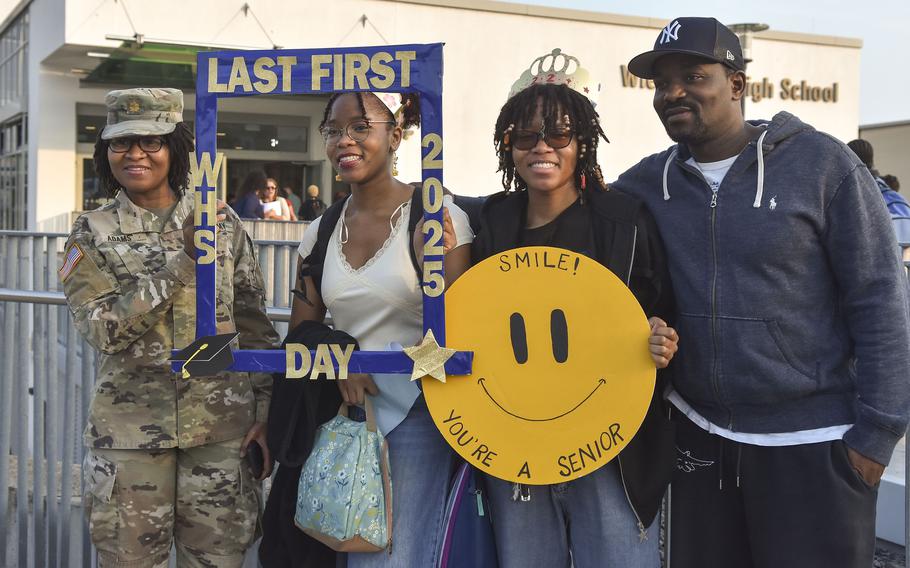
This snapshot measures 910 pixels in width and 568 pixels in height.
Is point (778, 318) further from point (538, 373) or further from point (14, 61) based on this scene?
point (14, 61)

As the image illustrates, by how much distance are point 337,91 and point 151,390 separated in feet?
3.63

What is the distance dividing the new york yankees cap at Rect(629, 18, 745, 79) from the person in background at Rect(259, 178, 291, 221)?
10.0 m

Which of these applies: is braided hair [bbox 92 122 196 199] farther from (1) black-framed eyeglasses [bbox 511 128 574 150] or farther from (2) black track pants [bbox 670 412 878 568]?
(2) black track pants [bbox 670 412 878 568]

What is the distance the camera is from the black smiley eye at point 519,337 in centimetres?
245

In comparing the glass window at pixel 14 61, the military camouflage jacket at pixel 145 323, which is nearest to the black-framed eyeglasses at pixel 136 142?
the military camouflage jacket at pixel 145 323

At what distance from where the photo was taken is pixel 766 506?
2.49 meters

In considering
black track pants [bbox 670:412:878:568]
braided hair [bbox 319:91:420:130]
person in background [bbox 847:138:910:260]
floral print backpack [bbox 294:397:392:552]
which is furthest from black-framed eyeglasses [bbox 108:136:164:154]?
person in background [bbox 847:138:910:260]

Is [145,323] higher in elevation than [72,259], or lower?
lower

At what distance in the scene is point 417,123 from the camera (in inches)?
109

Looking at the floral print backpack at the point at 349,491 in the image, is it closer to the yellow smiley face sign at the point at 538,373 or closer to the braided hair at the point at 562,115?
the yellow smiley face sign at the point at 538,373

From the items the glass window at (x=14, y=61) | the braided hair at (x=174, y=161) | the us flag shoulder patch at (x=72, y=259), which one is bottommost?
the us flag shoulder patch at (x=72, y=259)

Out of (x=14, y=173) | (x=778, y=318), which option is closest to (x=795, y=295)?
(x=778, y=318)

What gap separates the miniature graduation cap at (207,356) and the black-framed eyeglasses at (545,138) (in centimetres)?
97

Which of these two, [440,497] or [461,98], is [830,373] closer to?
[440,497]
